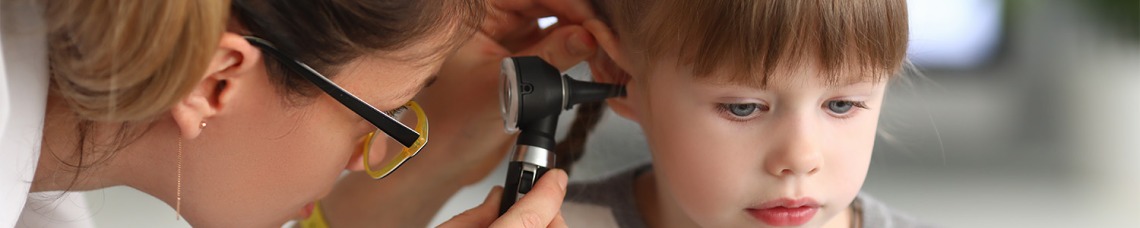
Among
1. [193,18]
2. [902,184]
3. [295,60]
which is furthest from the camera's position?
[902,184]

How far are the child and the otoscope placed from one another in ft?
0.29

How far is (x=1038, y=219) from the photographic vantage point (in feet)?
9.43

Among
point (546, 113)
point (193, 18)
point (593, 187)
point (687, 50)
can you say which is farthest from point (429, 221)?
point (193, 18)

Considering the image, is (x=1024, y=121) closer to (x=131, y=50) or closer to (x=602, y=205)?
(x=602, y=205)

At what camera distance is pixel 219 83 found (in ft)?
2.78

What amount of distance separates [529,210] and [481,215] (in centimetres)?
7

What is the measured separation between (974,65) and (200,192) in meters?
2.68

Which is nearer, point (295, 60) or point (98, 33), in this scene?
point (98, 33)

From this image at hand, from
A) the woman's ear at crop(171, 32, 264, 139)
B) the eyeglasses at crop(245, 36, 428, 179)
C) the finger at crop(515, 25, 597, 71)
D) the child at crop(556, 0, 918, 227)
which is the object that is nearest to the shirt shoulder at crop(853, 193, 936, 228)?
the child at crop(556, 0, 918, 227)

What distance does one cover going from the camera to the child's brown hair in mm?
918

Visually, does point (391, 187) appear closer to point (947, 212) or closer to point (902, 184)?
point (947, 212)

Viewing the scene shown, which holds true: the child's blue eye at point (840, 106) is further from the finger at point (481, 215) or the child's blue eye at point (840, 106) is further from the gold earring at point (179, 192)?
the gold earring at point (179, 192)

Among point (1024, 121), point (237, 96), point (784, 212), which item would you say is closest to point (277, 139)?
point (237, 96)

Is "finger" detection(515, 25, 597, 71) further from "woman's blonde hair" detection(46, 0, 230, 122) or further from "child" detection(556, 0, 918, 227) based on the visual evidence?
"woman's blonde hair" detection(46, 0, 230, 122)
